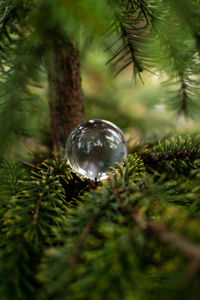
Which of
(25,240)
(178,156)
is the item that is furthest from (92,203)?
(178,156)

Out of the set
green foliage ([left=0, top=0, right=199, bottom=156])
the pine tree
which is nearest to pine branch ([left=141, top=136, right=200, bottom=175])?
the pine tree

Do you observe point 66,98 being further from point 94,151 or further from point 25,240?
point 25,240

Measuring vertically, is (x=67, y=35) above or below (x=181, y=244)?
above

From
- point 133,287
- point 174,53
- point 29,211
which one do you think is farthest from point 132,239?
point 174,53

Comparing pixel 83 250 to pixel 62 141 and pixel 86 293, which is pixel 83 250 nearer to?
pixel 86 293

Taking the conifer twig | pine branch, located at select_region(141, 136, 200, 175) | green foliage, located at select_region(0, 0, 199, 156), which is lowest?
pine branch, located at select_region(141, 136, 200, 175)

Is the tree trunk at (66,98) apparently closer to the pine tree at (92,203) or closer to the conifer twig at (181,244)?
the pine tree at (92,203)

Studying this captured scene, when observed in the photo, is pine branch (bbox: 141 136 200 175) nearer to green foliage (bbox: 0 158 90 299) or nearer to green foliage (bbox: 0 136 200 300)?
green foliage (bbox: 0 136 200 300)
